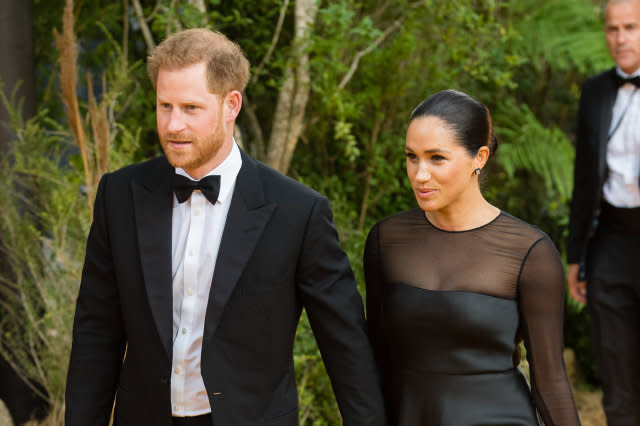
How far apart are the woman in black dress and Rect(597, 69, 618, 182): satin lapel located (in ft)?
4.86

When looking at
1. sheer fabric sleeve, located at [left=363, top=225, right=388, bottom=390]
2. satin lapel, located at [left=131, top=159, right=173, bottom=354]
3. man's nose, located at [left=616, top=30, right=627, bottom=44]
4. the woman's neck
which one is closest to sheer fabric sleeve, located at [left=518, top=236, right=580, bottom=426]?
the woman's neck

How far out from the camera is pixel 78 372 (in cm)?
227

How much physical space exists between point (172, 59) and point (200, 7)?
252cm

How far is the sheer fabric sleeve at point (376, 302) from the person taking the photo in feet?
8.09

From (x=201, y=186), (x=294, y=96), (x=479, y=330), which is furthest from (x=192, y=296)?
(x=294, y=96)

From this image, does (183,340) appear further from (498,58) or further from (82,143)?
(498,58)

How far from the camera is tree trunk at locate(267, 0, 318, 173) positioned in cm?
451

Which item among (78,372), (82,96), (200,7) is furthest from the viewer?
(82,96)

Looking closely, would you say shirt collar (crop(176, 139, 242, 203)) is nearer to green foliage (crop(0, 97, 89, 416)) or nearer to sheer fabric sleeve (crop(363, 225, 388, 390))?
sheer fabric sleeve (crop(363, 225, 388, 390))

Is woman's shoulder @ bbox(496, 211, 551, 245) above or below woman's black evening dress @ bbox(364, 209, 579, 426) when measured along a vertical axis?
above

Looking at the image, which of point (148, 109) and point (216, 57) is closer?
point (216, 57)

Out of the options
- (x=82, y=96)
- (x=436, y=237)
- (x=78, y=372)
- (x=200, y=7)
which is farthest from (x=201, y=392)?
(x=82, y=96)

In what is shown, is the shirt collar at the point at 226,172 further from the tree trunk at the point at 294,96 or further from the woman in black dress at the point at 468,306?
the tree trunk at the point at 294,96

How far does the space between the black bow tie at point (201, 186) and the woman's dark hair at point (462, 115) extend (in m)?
0.72
